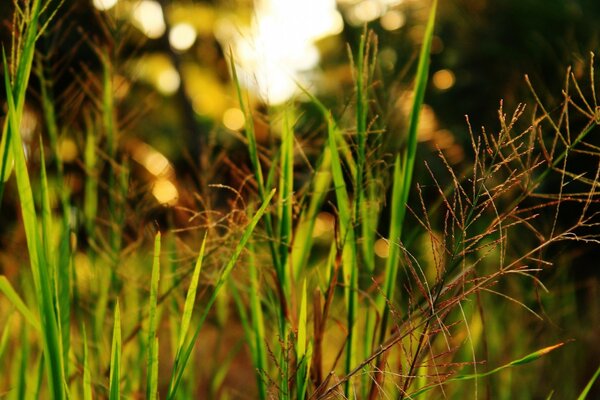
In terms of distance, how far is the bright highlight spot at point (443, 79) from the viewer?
312 cm

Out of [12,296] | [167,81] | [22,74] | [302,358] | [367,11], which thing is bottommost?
[302,358]

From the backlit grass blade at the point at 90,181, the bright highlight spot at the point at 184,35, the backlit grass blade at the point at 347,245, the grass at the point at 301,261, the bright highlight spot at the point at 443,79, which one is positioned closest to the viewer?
the grass at the point at 301,261

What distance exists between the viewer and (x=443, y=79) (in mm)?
3188

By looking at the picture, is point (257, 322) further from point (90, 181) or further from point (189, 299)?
point (90, 181)

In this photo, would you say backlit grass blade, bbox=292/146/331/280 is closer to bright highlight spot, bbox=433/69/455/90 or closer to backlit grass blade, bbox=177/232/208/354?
backlit grass blade, bbox=177/232/208/354

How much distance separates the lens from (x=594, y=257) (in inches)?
103

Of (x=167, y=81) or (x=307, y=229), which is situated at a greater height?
(x=167, y=81)

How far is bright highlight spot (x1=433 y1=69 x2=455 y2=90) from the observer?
123 inches

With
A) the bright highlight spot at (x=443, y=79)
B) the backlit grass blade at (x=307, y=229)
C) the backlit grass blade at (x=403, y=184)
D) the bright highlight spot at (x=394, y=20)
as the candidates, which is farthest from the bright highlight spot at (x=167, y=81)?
the backlit grass blade at (x=403, y=184)

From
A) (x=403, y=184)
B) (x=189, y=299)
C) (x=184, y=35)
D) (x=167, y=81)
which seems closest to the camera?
(x=189, y=299)

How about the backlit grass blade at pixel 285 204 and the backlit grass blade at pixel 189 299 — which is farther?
the backlit grass blade at pixel 285 204

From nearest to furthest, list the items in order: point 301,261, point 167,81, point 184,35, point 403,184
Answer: point 403,184
point 301,261
point 184,35
point 167,81

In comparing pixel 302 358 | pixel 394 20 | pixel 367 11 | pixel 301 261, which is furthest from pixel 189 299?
pixel 394 20

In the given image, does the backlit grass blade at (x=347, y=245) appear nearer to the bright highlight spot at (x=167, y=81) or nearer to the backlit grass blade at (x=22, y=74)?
the backlit grass blade at (x=22, y=74)
